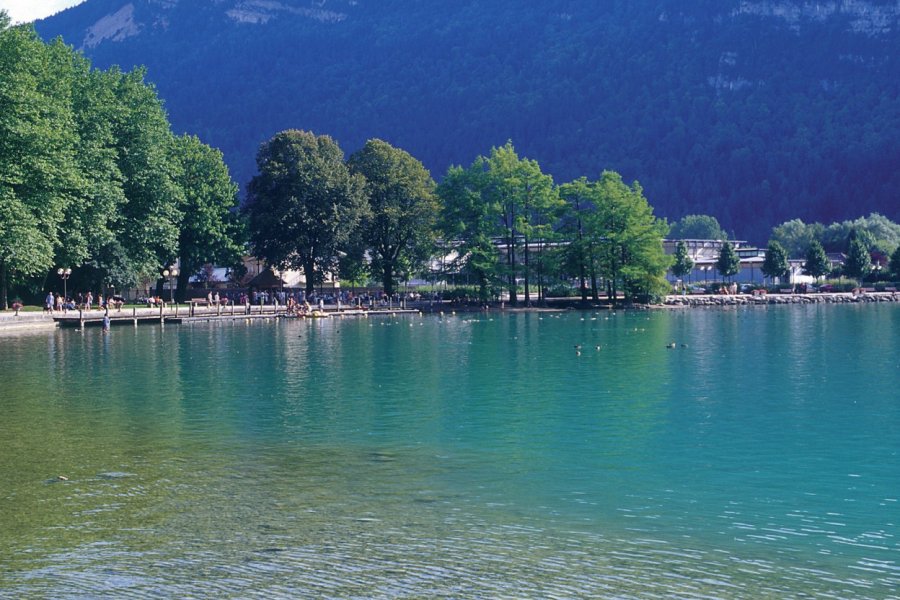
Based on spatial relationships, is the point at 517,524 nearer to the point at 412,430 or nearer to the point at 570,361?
the point at 412,430

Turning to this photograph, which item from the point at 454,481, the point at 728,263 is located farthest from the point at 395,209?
the point at 454,481

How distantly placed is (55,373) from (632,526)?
1238 inches

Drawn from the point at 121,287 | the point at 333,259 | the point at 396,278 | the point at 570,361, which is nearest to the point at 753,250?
the point at 396,278

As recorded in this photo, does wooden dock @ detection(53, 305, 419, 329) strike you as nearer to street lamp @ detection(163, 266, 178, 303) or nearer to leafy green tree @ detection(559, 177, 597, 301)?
street lamp @ detection(163, 266, 178, 303)

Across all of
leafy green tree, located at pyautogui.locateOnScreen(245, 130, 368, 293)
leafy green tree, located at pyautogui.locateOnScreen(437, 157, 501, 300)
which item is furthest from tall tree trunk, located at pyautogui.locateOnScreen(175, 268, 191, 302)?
leafy green tree, located at pyautogui.locateOnScreen(437, 157, 501, 300)

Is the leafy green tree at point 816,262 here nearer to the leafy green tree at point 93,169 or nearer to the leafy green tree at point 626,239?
the leafy green tree at point 626,239

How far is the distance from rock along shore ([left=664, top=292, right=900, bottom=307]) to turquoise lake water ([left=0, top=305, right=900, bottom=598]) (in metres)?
73.6

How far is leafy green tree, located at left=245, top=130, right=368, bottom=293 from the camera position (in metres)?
93.7

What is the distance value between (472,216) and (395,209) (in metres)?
7.52

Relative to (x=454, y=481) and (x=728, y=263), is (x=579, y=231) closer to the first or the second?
(x=728, y=263)

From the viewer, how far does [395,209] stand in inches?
3949

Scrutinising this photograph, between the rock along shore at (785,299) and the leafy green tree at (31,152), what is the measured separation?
68.7 metres

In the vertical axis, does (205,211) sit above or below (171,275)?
above

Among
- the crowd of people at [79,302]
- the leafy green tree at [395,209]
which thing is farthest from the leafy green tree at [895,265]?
the crowd of people at [79,302]
